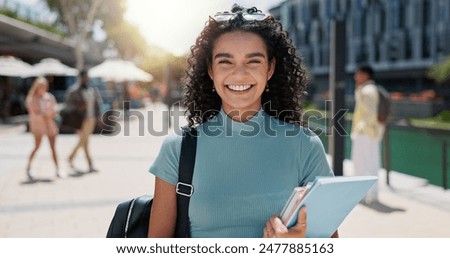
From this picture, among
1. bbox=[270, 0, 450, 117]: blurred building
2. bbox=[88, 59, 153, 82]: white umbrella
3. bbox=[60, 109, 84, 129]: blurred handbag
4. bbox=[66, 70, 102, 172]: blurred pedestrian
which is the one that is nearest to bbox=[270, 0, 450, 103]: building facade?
bbox=[270, 0, 450, 117]: blurred building

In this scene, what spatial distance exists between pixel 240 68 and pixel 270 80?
0.18 metres

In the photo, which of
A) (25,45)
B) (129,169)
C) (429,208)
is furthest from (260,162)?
(25,45)

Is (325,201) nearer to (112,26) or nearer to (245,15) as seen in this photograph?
(245,15)

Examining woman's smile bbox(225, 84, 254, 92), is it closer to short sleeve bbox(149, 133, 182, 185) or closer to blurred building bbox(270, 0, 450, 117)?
short sleeve bbox(149, 133, 182, 185)

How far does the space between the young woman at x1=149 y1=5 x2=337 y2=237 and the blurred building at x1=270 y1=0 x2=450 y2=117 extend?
33.0 meters

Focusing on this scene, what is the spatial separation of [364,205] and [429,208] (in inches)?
22.6

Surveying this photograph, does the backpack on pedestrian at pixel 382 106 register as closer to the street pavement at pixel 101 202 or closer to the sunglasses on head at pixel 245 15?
the street pavement at pixel 101 202

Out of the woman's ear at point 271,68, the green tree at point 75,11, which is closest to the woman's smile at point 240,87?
the woman's ear at point 271,68

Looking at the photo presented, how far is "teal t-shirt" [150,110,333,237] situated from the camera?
65.9 inches

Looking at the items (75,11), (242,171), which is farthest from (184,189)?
(75,11)

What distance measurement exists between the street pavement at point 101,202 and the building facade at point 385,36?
1062 inches

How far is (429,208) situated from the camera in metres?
5.50

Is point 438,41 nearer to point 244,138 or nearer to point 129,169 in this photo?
point 129,169

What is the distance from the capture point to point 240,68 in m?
1.67
